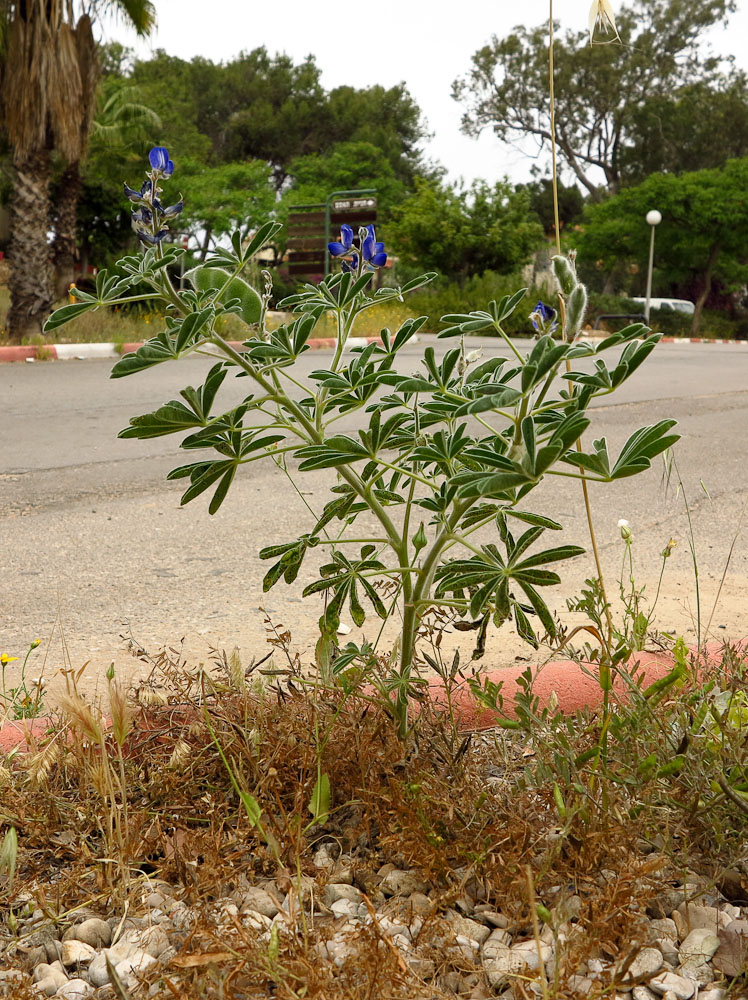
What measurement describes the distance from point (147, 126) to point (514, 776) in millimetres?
24337

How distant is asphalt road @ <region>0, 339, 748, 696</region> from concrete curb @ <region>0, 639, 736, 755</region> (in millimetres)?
185

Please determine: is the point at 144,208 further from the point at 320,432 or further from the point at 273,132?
the point at 273,132

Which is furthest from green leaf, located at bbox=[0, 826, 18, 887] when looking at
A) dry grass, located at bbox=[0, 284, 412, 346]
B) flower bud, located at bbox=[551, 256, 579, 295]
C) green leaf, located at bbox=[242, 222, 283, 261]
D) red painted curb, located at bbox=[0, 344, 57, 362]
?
red painted curb, located at bbox=[0, 344, 57, 362]

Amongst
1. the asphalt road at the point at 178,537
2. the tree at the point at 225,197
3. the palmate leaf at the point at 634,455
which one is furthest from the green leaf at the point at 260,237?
the tree at the point at 225,197

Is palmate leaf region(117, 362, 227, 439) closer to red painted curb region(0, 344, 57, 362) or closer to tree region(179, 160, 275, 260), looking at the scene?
red painted curb region(0, 344, 57, 362)

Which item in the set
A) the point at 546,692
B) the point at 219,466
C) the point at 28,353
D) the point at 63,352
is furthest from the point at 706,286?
the point at 219,466

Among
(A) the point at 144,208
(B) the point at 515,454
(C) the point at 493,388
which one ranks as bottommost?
(B) the point at 515,454

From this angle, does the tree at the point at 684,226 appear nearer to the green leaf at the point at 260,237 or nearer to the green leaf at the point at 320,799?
the green leaf at the point at 260,237

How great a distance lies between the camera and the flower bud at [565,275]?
61.0 inches

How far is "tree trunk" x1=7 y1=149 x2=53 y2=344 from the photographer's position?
12.6 metres

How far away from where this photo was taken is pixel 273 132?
4041 centimetres

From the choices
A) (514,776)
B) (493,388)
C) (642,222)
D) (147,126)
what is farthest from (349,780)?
(642,222)

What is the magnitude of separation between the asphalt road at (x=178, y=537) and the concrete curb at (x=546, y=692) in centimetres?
18

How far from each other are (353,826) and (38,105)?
12390 millimetres
